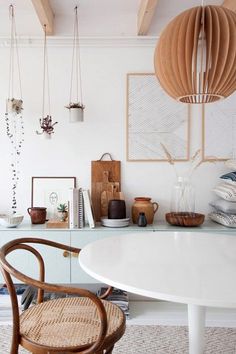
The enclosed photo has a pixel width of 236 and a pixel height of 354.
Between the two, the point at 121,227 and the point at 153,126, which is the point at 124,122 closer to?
the point at 153,126

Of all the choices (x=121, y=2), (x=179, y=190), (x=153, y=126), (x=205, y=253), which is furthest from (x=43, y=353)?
(x=121, y=2)

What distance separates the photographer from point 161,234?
194 cm

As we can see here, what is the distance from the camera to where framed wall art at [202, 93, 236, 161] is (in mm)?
2807

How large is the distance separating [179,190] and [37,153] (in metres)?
1.29

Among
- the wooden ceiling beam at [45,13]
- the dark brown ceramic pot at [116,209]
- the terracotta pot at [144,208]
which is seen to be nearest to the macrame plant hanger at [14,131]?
the wooden ceiling beam at [45,13]

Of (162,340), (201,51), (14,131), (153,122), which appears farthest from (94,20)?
(162,340)

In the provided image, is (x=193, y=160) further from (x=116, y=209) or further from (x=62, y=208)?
(x=62, y=208)

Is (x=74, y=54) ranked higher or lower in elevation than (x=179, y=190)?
higher

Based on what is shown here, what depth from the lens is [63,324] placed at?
1.39 meters

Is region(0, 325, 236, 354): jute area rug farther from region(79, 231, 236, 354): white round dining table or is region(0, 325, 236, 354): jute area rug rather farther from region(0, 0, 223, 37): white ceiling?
region(0, 0, 223, 37): white ceiling

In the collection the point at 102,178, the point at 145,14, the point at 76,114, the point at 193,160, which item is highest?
the point at 145,14

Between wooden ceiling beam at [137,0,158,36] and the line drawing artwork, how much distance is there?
37 cm

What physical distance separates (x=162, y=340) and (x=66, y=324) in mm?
1111

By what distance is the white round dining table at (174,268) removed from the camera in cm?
104
